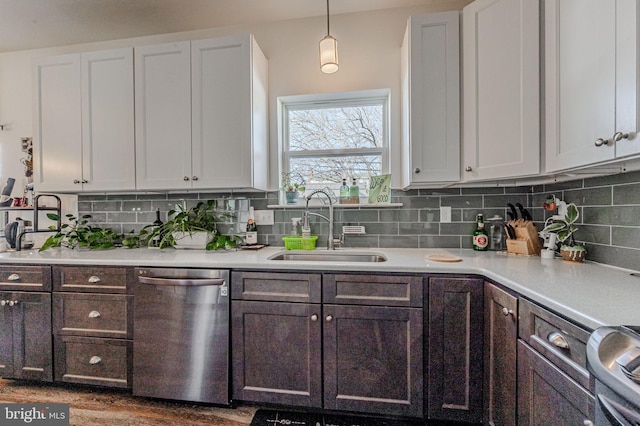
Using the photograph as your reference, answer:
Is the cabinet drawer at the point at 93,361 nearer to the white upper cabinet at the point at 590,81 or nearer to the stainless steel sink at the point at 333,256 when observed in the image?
the stainless steel sink at the point at 333,256

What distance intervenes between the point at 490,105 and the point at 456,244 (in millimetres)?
966

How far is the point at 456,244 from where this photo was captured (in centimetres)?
212

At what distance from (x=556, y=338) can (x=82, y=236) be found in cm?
296

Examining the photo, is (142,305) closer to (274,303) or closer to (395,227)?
(274,303)

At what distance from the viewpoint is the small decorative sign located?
85.4 inches

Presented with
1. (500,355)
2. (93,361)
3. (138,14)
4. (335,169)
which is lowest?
(93,361)

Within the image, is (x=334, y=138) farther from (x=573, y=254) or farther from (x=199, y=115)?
(x=573, y=254)

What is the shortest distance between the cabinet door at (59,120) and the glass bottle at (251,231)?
1.31 metres

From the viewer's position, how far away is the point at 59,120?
2195 millimetres

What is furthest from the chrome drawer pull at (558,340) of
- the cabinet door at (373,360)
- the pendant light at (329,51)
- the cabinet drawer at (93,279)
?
the cabinet drawer at (93,279)

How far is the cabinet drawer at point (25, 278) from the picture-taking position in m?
1.77

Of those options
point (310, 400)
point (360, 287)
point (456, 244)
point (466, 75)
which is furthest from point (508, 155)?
point (310, 400)

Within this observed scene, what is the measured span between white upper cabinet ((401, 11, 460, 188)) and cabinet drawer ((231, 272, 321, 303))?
934mm

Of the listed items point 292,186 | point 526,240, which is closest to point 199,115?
point 292,186
